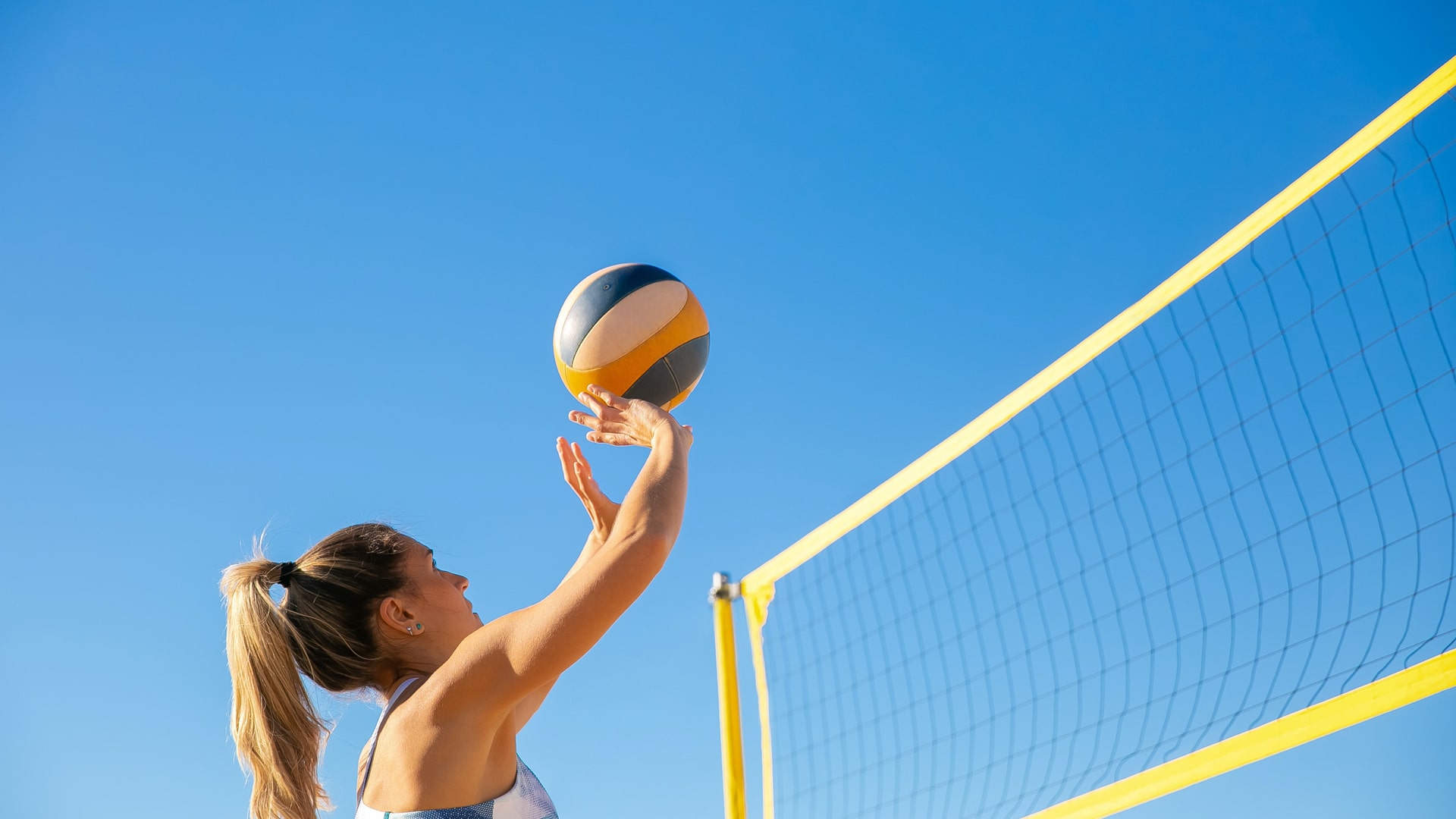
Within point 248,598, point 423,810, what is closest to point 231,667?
point 248,598

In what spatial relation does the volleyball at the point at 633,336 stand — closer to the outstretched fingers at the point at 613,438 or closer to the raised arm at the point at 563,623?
the outstretched fingers at the point at 613,438

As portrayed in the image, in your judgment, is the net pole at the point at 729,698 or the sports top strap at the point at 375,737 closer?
the sports top strap at the point at 375,737

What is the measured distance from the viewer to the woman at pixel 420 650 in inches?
66.1

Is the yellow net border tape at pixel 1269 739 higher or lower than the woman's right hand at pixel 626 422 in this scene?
lower

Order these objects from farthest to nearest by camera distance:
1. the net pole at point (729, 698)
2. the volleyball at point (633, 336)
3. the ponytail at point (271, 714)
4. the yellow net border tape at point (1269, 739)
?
the net pole at point (729, 698) < the volleyball at point (633, 336) < the yellow net border tape at point (1269, 739) < the ponytail at point (271, 714)

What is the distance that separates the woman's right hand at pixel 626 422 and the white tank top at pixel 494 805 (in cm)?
63

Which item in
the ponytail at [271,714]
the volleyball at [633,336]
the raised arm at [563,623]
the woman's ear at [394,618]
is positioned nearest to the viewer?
the raised arm at [563,623]

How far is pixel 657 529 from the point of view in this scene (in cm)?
174

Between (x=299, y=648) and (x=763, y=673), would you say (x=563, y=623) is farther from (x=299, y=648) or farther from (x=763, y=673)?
(x=763, y=673)

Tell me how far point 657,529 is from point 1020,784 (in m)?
2.89

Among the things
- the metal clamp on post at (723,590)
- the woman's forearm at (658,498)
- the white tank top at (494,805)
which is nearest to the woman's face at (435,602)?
the white tank top at (494,805)

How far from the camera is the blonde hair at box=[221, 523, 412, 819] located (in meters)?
1.98

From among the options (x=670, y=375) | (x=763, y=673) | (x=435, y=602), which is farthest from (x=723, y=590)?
(x=435, y=602)

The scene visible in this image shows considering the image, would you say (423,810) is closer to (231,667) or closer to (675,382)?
(231,667)
